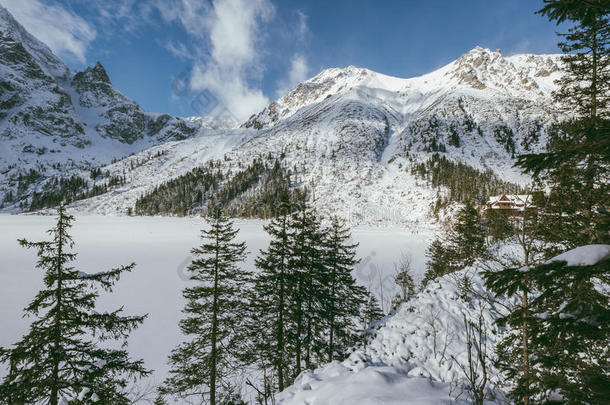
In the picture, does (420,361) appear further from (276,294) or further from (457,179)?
(457,179)

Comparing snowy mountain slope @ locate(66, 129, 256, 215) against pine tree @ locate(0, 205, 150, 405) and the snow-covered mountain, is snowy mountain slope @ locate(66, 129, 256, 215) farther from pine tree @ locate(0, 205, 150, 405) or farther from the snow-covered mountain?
pine tree @ locate(0, 205, 150, 405)

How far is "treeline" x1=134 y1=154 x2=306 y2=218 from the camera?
340 feet

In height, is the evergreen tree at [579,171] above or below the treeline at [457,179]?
below

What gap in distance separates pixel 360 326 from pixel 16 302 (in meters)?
31.1

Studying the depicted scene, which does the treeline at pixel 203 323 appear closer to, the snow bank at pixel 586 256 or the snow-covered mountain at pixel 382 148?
the snow bank at pixel 586 256

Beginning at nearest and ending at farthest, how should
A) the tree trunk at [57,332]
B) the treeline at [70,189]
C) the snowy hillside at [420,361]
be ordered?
the snowy hillside at [420,361], the tree trunk at [57,332], the treeline at [70,189]

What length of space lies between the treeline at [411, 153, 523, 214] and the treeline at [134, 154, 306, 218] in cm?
5007

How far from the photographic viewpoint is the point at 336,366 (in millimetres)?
7789

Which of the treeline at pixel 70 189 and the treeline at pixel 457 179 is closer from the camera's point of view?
the treeline at pixel 457 179

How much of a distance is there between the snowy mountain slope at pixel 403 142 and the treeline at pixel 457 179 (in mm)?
3706

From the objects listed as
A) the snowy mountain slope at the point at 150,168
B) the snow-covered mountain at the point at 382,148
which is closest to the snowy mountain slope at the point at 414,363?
the snow-covered mountain at the point at 382,148

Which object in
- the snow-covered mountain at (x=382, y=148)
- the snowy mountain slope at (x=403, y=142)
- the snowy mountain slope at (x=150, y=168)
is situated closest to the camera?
the snowy mountain slope at (x=403, y=142)

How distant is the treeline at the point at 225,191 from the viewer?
104 metres

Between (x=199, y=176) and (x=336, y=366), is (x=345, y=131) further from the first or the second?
(x=336, y=366)
